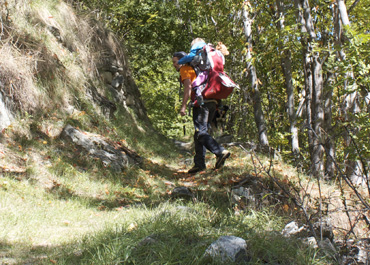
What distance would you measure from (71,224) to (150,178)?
8.37ft

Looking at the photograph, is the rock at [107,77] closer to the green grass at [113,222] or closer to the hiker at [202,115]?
the hiker at [202,115]

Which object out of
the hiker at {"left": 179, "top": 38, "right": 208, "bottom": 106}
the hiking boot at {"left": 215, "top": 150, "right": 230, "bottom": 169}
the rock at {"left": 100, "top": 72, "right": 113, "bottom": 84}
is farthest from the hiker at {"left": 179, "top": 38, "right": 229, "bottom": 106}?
the rock at {"left": 100, "top": 72, "right": 113, "bottom": 84}

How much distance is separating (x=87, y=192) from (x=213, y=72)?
2.77 metres

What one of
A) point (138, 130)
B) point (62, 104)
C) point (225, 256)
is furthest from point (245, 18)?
point (225, 256)

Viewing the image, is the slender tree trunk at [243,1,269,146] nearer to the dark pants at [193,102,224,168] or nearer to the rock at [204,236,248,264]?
the dark pants at [193,102,224,168]

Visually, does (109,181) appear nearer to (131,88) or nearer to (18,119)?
(18,119)

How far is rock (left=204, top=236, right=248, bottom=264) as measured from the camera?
2.79 m

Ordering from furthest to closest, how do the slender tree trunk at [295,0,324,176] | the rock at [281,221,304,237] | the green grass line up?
the slender tree trunk at [295,0,324,176] → the rock at [281,221,304,237] → the green grass

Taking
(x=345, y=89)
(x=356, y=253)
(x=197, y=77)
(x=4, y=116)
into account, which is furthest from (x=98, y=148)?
(x=356, y=253)

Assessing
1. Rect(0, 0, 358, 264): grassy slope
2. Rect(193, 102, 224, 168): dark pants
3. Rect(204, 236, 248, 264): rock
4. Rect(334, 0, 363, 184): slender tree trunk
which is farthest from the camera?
Rect(193, 102, 224, 168): dark pants

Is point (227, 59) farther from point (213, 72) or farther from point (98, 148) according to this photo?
point (98, 148)

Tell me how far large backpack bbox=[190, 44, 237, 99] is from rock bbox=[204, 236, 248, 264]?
3.73 m

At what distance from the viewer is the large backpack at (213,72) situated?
249 inches

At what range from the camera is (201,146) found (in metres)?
6.84
